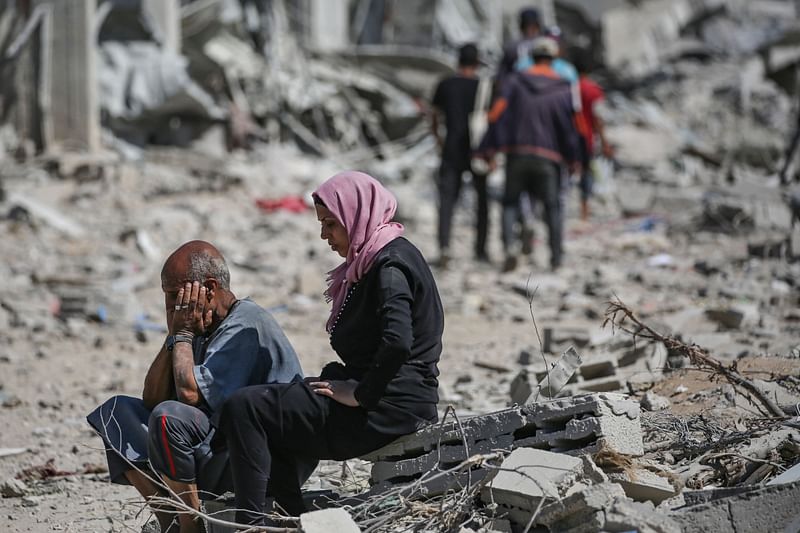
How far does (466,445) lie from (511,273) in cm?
570

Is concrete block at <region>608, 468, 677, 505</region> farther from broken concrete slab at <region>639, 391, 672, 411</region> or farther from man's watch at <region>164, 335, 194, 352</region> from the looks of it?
man's watch at <region>164, 335, 194, 352</region>

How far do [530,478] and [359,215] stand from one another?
1.01 m

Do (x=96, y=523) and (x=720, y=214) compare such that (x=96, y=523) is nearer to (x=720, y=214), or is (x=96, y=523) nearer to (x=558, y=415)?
(x=558, y=415)

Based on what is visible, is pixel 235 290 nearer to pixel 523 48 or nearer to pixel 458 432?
pixel 523 48

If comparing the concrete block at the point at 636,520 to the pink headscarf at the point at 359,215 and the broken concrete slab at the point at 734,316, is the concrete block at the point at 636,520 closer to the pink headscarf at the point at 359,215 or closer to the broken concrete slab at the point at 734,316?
the pink headscarf at the point at 359,215

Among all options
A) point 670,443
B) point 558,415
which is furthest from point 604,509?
Answer: point 670,443

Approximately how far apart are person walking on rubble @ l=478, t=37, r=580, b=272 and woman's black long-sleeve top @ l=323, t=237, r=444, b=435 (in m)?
5.32

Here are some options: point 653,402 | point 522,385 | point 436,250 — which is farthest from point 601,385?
point 436,250

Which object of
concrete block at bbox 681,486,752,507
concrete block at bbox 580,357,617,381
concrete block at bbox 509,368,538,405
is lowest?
concrete block at bbox 509,368,538,405

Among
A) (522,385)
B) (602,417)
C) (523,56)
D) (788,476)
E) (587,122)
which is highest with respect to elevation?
(523,56)

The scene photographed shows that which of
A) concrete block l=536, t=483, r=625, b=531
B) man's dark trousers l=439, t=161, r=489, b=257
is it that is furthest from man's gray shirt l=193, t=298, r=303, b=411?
man's dark trousers l=439, t=161, r=489, b=257

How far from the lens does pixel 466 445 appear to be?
10.8 ft

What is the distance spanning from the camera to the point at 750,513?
304cm

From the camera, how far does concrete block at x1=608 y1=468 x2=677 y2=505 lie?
3.20 meters
